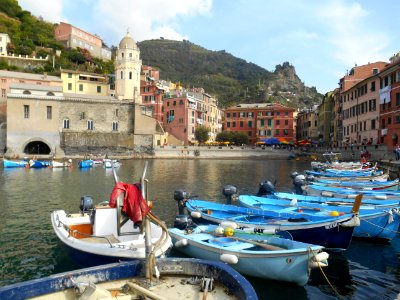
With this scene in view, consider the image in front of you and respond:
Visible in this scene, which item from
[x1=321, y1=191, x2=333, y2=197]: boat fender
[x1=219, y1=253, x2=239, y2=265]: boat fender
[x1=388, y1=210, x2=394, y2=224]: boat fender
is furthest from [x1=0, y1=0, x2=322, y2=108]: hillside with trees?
[x1=219, y1=253, x2=239, y2=265]: boat fender

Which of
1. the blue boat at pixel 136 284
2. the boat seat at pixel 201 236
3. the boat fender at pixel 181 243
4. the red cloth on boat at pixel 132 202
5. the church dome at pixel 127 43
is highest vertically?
the church dome at pixel 127 43

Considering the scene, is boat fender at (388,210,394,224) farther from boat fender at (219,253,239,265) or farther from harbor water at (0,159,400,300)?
boat fender at (219,253,239,265)

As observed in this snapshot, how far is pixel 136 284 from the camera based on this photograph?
613 centimetres

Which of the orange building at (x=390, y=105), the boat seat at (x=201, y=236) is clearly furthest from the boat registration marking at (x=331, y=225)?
the orange building at (x=390, y=105)

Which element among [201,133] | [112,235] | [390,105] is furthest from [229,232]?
[201,133]

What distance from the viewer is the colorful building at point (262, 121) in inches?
3285

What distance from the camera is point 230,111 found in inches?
3519

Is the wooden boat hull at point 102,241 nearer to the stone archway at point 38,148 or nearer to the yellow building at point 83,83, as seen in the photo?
the stone archway at point 38,148

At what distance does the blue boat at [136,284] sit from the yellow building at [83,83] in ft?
262

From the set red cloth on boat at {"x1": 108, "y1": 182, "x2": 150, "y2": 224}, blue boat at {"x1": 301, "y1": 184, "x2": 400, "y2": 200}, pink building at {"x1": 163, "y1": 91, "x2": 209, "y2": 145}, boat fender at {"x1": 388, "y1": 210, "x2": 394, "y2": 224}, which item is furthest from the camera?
pink building at {"x1": 163, "y1": 91, "x2": 209, "y2": 145}

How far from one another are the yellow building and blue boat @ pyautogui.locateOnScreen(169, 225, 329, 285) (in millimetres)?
76313

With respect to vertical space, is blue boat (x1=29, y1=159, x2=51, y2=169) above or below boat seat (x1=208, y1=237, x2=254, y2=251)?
above

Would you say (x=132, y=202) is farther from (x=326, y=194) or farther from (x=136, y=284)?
(x=326, y=194)

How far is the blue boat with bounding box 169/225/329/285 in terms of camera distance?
8.75m
